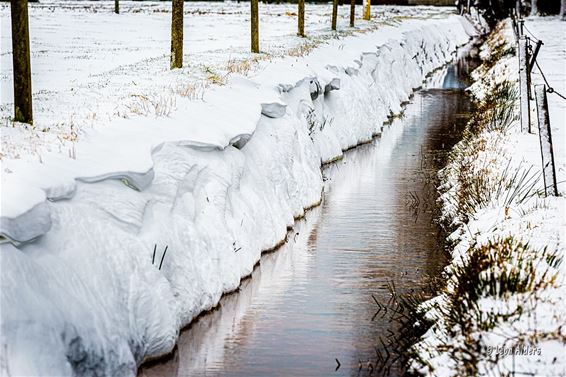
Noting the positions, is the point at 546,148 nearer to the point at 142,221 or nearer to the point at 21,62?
the point at 142,221

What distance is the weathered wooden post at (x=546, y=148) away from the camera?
11225mm

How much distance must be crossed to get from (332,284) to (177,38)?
28.1ft

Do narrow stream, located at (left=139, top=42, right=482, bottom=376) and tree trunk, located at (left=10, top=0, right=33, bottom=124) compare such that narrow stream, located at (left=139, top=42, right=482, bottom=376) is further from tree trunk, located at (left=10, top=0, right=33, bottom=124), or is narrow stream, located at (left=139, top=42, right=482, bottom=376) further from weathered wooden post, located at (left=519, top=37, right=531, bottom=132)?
tree trunk, located at (left=10, top=0, right=33, bottom=124)

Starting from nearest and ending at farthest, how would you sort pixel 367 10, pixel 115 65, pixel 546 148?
Result: pixel 546 148 → pixel 115 65 → pixel 367 10

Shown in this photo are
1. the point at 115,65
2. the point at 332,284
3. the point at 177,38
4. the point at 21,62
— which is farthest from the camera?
the point at 115,65

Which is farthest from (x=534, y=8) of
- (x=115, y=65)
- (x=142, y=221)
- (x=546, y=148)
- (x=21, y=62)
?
(x=142, y=221)

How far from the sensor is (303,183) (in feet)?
48.1

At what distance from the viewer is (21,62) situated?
35.9ft

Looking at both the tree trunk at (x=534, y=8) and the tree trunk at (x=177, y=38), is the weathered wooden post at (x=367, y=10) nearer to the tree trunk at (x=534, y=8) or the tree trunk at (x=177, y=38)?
the tree trunk at (x=534, y=8)

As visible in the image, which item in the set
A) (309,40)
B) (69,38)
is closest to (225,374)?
(309,40)

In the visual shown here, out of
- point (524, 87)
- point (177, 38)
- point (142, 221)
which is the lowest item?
point (142, 221)

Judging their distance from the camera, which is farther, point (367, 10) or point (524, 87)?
point (367, 10)

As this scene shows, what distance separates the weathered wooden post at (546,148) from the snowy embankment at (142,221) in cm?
329

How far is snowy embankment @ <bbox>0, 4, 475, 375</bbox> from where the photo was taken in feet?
22.9
